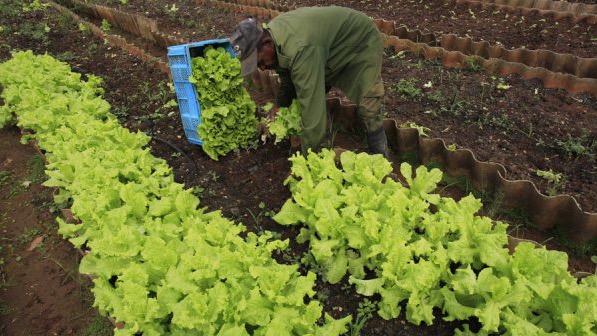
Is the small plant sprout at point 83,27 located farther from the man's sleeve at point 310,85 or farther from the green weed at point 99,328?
the man's sleeve at point 310,85

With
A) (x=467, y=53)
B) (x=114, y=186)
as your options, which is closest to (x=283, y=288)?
(x=114, y=186)

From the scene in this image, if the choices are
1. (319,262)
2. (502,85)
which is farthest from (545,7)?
(319,262)

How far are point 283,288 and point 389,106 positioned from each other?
3.41 m

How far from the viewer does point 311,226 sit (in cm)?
344

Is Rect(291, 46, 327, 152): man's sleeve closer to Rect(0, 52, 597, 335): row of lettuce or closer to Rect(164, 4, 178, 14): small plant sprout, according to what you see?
Rect(0, 52, 597, 335): row of lettuce

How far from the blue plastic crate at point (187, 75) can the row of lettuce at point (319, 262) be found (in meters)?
1.03

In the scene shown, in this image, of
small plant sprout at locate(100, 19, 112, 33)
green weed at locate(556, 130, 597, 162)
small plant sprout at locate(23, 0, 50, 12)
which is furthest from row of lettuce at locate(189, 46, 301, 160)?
small plant sprout at locate(23, 0, 50, 12)

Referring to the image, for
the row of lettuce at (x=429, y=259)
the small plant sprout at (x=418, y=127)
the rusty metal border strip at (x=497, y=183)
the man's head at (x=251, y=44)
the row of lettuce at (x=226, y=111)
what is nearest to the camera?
the row of lettuce at (x=429, y=259)

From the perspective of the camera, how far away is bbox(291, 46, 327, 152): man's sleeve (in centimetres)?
348

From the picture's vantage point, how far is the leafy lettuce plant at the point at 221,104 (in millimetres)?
4301

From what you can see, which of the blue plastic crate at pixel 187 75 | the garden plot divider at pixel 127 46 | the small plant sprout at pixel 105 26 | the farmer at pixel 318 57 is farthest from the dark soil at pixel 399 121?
the small plant sprout at pixel 105 26

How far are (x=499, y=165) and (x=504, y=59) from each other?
2.86 metres

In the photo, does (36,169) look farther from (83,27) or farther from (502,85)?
(502,85)

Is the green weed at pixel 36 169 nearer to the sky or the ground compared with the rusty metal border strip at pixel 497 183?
nearer to the ground
